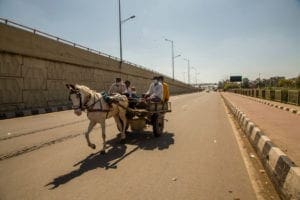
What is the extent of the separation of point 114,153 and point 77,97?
5.96 ft

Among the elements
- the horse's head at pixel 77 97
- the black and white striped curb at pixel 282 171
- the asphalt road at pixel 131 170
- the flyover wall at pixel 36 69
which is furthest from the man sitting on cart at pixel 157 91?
the flyover wall at pixel 36 69

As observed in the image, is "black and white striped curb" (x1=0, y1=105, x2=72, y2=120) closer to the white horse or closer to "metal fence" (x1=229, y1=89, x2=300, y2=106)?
the white horse

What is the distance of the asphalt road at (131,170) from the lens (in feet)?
16.2

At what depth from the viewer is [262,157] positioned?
6.96 metres

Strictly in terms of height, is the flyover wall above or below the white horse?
above

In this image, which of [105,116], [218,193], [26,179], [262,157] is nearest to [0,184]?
[26,179]

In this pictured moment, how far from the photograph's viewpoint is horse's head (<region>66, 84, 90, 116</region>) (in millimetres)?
7109

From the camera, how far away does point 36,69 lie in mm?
23422

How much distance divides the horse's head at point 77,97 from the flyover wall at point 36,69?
14597mm

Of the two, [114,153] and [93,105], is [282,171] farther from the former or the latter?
[93,105]

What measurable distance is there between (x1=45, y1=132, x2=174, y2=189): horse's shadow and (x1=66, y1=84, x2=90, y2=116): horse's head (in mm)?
1228

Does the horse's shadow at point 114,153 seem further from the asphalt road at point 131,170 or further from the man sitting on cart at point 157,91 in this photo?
the man sitting on cart at point 157,91

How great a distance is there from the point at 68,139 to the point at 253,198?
6.81 metres

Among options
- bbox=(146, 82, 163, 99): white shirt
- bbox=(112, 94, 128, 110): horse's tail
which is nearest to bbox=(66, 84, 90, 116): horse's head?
bbox=(112, 94, 128, 110): horse's tail
